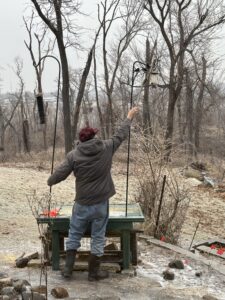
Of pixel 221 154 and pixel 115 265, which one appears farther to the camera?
pixel 221 154

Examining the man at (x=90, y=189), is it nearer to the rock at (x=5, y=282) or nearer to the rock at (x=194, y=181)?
the rock at (x=5, y=282)

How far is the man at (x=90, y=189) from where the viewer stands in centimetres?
611

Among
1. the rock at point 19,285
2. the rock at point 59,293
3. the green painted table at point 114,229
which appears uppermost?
the green painted table at point 114,229

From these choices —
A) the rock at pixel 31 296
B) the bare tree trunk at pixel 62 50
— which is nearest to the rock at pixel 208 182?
the bare tree trunk at pixel 62 50

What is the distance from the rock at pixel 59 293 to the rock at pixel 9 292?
0.48 meters

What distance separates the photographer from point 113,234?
6.90 meters

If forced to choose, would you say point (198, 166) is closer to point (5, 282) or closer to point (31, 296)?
point (5, 282)

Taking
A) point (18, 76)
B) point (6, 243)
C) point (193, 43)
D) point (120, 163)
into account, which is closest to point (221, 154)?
point (193, 43)

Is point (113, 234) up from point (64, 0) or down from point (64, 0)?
down

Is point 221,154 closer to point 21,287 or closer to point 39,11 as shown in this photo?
point 39,11

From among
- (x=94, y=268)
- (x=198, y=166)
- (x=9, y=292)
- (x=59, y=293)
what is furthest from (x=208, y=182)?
(x=9, y=292)

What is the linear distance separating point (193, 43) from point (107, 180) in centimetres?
2355

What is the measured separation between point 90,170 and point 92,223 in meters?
0.66

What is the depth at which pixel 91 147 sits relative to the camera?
240 inches
